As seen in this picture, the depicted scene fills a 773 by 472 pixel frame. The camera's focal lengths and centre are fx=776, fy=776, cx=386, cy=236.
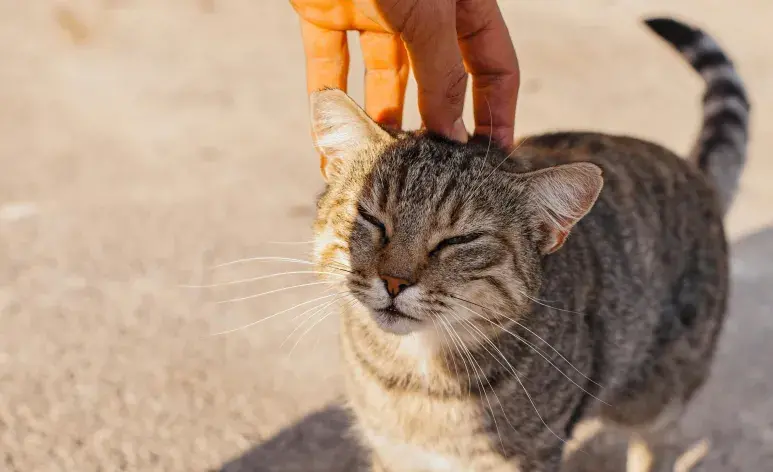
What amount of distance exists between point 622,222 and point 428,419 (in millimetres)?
1077

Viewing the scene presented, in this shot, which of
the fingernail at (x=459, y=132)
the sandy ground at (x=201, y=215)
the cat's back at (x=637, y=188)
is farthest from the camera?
the sandy ground at (x=201, y=215)

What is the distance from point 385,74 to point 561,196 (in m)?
0.69

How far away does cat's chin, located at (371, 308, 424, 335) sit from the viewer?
7.24 feet

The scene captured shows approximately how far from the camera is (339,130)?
97.6 inches

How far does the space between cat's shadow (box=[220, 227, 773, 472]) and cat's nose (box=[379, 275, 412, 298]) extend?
1.40 metres

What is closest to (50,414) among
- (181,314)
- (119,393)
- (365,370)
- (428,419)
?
(119,393)

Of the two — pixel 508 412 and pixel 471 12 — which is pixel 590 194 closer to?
pixel 471 12

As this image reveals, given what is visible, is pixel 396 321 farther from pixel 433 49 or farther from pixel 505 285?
pixel 433 49

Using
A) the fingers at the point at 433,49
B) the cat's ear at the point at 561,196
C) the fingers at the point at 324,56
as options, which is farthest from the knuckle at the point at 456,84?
the fingers at the point at 324,56

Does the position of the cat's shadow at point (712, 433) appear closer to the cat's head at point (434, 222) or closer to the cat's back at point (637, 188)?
the cat's back at point (637, 188)

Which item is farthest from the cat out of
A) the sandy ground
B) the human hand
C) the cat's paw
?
the sandy ground

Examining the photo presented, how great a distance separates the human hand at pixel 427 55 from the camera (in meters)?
2.00

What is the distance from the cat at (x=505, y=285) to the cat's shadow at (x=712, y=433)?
445mm

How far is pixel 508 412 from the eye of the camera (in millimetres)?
2502
